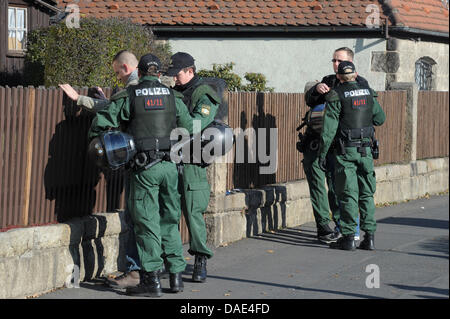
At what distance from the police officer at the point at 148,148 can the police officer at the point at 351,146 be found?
103 inches

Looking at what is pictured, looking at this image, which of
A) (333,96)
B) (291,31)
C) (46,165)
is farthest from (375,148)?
(291,31)

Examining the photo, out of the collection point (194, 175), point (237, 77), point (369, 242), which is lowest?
point (369, 242)

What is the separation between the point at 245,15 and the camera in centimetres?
2103

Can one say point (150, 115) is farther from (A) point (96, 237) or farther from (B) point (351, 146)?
(B) point (351, 146)

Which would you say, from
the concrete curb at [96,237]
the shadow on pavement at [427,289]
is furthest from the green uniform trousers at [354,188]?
the shadow on pavement at [427,289]

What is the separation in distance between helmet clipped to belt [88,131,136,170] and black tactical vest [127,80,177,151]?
103 millimetres

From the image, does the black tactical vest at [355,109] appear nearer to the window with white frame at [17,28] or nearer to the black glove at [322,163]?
the black glove at [322,163]

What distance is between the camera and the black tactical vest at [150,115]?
7.63 metres

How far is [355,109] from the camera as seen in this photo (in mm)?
10023

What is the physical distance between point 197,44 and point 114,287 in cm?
1381

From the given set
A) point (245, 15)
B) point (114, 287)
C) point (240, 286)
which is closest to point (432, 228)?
point (240, 286)

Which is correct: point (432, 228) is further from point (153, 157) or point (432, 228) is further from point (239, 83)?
point (239, 83)

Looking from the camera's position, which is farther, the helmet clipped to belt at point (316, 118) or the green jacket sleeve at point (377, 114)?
the helmet clipped to belt at point (316, 118)

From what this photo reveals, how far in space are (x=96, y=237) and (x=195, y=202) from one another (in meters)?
0.95
